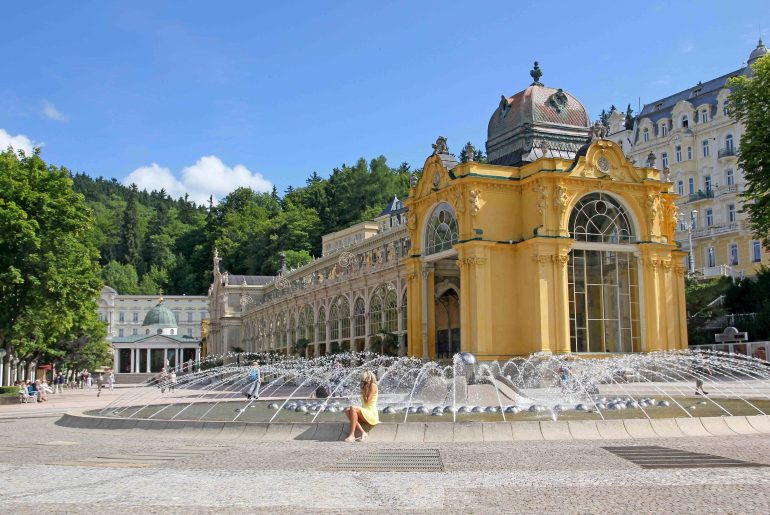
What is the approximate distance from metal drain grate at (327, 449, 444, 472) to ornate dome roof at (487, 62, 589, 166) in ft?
98.0

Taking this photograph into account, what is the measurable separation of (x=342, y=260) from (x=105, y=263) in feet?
381

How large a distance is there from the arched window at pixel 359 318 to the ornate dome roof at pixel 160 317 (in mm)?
86130

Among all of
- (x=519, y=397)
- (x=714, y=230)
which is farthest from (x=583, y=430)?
(x=714, y=230)

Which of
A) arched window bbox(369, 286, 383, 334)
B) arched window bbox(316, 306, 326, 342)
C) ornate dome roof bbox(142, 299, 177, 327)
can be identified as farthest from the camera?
ornate dome roof bbox(142, 299, 177, 327)

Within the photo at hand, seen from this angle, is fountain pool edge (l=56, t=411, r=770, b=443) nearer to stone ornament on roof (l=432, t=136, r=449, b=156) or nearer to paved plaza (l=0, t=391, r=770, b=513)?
paved plaza (l=0, t=391, r=770, b=513)

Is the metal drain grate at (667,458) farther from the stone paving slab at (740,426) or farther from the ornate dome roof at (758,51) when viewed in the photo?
the ornate dome roof at (758,51)

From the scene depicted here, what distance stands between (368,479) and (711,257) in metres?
69.9

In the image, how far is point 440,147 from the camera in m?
46.0

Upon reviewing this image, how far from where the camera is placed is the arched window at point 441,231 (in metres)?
43.6

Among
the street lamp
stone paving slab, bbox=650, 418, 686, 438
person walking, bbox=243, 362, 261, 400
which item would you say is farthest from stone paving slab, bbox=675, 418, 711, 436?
the street lamp

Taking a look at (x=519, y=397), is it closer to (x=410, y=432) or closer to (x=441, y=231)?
(x=410, y=432)

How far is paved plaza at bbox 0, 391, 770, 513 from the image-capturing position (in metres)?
10.4

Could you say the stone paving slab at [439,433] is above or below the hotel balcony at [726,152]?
below

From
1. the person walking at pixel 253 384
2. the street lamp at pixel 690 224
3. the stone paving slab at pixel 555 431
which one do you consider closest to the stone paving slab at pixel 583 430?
the stone paving slab at pixel 555 431
